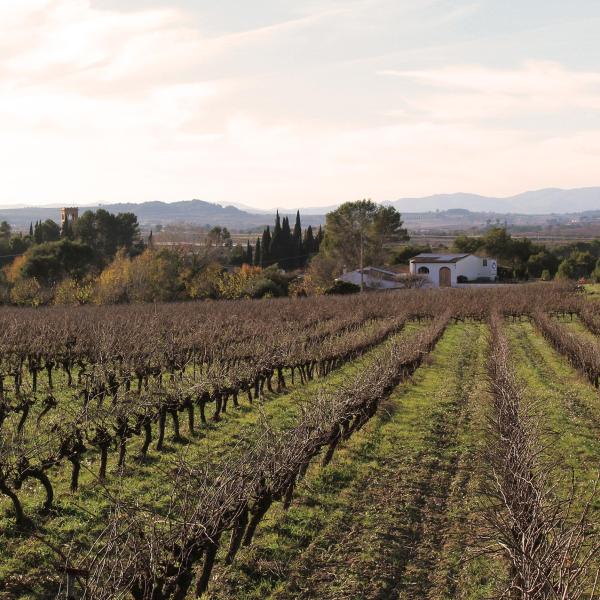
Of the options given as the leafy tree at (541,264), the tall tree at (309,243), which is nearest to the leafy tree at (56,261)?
the tall tree at (309,243)

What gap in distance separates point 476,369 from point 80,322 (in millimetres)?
16241

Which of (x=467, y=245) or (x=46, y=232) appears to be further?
(x=467, y=245)

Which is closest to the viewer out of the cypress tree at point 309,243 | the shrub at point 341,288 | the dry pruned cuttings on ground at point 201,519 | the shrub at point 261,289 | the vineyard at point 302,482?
the dry pruned cuttings on ground at point 201,519

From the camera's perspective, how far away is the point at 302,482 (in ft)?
38.1

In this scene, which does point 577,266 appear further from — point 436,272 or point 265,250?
point 265,250

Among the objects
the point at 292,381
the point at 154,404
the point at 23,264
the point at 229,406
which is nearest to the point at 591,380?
the point at 292,381

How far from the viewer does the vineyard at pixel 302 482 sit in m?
7.25

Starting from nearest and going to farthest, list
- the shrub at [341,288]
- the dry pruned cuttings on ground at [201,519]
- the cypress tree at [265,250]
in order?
the dry pruned cuttings on ground at [201,519] → the shrub at [341,288] → the cypress tree at [265,250]

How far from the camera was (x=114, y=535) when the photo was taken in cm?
594

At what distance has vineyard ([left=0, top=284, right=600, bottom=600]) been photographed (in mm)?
7250

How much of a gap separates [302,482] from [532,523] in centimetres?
525

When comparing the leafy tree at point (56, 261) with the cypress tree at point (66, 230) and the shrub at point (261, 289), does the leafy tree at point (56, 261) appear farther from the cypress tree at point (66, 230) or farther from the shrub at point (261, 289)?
the cypress tree at point (66, 230)

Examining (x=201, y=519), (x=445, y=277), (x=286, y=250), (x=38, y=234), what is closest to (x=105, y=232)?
(x=38, y=234)

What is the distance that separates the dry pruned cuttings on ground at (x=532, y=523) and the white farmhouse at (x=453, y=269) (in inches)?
2104
